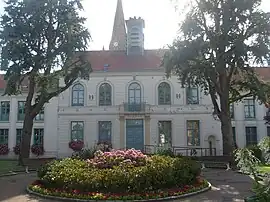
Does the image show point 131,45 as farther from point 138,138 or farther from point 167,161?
point 167,161

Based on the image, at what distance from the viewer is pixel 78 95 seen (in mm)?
33906

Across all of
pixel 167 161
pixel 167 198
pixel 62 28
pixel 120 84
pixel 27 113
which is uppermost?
pixel 62 28

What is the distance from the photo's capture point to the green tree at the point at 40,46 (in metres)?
24.1

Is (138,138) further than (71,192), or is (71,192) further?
(138,138)

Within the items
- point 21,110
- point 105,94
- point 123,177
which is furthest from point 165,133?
point 123,177

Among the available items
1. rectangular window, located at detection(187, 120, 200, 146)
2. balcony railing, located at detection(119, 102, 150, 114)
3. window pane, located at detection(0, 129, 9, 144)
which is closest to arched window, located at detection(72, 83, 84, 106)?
balcony railing, located at detection(119, 102, 150, 114)

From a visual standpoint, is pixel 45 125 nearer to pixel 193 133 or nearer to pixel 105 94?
pixel 105 94

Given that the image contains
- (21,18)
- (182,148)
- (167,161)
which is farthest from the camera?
(182,148)

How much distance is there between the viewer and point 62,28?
989 inches

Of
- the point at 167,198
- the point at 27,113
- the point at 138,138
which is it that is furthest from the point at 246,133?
the point at 167,198

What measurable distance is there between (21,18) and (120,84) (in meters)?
12.1

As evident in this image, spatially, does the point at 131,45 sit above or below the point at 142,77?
above

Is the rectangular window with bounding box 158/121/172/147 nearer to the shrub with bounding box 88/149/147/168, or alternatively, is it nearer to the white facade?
the white facade

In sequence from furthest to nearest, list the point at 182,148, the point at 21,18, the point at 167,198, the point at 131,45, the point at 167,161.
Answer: the point at 131,45, the point at 182,148, the point at 21,18, the point at 167,161, the point at 167,198
